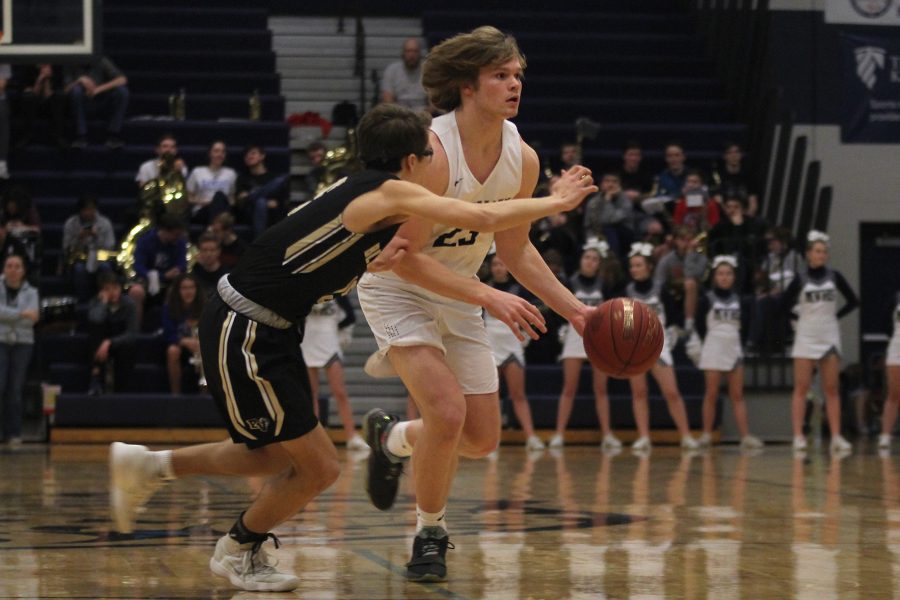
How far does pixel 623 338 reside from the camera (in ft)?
15.9

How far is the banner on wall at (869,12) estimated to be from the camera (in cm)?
1745

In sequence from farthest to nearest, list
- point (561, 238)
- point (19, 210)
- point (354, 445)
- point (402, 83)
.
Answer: point (402, 83)
point (561, 238)
point (19, 210)
point (354, 445)

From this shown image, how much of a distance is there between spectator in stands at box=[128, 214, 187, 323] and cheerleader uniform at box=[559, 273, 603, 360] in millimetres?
3613

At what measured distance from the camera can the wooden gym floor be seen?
458 centimetres

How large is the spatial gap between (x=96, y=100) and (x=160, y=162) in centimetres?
173

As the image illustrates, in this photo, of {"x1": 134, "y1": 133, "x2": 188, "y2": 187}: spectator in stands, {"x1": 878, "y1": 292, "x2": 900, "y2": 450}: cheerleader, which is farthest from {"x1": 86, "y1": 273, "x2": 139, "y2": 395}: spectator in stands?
{"x1": 878, "y1": 292, "x2": 900, "y2": 450}: cheerleader

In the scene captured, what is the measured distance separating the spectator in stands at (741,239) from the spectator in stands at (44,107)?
693 cm

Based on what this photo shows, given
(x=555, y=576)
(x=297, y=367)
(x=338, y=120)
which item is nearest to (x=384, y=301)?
(x=297, y=367)

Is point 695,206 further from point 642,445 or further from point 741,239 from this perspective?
point 642,445

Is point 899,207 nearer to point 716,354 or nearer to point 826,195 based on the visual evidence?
point 826,195

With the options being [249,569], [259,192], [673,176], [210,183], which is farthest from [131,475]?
[673,176]

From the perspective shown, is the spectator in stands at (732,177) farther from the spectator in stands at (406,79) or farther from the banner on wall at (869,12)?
the spectator in stands at (406,79)

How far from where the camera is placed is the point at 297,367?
458 centimetres

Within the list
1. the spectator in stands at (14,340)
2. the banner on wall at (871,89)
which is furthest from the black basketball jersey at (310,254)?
the banner on wall at (871,89)
